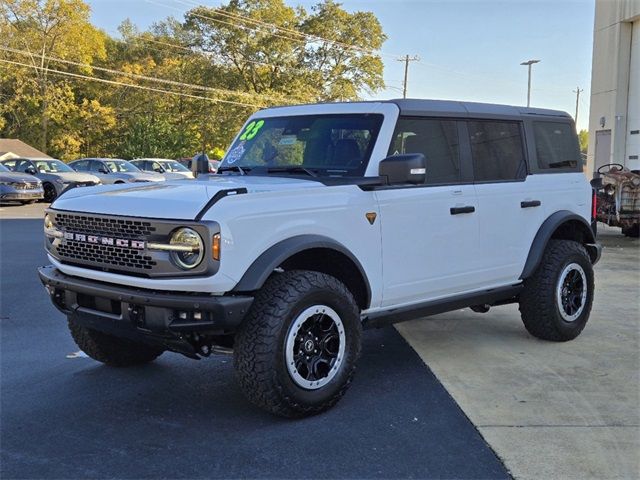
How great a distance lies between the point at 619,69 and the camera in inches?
836

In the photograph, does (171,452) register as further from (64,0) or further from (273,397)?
(64,0)

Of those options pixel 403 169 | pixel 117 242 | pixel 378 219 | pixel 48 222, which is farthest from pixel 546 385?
pixel 48 222

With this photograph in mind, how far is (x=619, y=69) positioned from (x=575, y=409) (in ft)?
64.3

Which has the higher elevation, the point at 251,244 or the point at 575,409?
the point at 251,244

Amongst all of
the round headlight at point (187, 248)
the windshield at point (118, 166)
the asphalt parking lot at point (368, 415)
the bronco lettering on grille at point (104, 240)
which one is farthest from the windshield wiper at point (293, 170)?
the windshield at point (118, 166)

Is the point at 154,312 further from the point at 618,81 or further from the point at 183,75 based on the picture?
the point at 183,75

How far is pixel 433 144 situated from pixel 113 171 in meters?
21.2

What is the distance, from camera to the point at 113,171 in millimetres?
24594

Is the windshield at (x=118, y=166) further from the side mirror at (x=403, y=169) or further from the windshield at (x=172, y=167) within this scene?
the side mirror at (x=403, y=169)

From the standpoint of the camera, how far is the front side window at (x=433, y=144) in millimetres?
5020

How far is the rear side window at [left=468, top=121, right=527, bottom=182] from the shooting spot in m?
5.50

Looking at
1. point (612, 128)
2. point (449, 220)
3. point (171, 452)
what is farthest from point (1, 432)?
point (612, 128)

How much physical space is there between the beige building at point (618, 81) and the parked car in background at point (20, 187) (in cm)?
1829

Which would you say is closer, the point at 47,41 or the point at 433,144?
the point at 433,144
